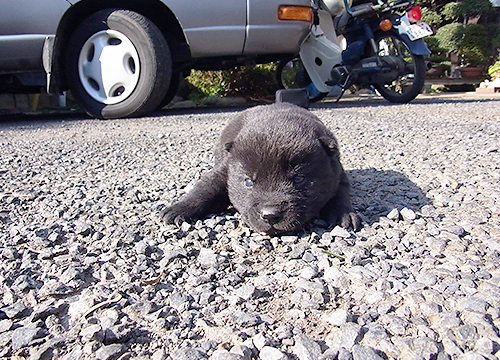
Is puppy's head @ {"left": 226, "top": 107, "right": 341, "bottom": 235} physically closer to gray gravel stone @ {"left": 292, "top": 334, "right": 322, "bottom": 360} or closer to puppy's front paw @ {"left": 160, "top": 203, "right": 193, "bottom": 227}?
puppy's front paw @ {"left": 160, "top": 203, "right": 193, "bottom": 227}

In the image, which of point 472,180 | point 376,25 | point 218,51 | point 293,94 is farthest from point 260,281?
point 376,25

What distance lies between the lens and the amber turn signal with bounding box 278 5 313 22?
5906 millimetres

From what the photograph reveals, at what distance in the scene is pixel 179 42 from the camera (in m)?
6.24

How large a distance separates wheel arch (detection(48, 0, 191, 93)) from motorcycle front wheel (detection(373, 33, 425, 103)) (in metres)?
3.46

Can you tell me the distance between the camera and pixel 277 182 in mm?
2109

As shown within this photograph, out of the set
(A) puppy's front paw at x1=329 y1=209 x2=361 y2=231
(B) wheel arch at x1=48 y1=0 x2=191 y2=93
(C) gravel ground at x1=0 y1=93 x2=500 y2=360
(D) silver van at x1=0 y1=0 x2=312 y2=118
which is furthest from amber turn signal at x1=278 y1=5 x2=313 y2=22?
(A) puppy's front paw at x1=329 y1=209 x2=361 y2=231

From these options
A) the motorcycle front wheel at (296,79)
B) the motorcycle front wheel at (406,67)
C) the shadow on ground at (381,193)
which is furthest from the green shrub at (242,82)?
the shadow on ground at (381,193)

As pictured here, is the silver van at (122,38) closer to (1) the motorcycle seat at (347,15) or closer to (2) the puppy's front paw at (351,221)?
(1) the motorcycle seat at (347,15)

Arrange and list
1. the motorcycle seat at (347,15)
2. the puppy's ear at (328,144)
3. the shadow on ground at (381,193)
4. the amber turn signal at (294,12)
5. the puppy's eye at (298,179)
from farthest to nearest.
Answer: the motorcycle seat at (347,15) → the amber turn signal at (294,12) → the shadow on ground at (381,193) → the puppy's ear at (328,144) → the puppy's eye at (298,179)

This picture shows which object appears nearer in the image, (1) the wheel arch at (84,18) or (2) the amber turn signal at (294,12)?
(1) the wheel arch at (84,18)

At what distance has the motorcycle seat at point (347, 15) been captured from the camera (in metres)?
7.07

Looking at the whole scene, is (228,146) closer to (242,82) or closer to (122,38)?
(122,38)

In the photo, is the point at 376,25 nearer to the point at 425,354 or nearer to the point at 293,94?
the point at 293,94

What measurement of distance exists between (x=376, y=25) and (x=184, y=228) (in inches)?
248
